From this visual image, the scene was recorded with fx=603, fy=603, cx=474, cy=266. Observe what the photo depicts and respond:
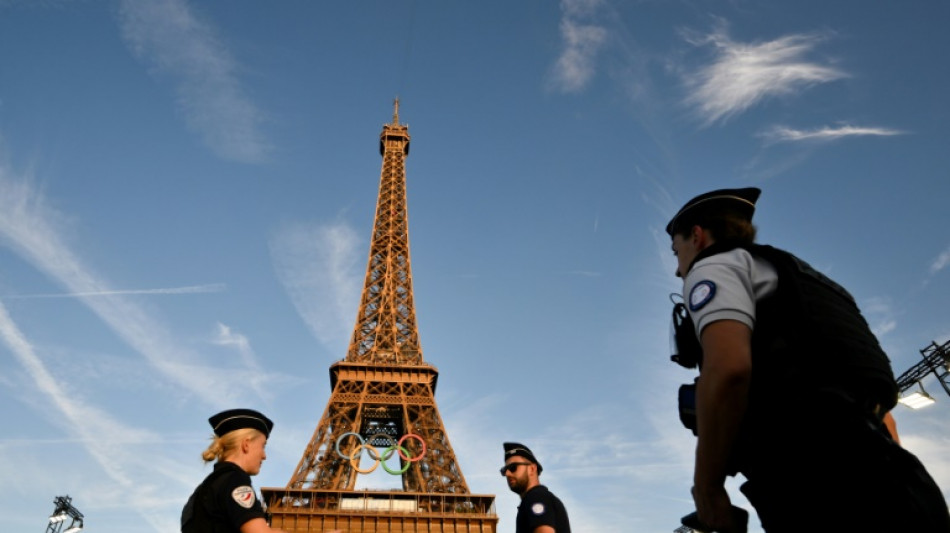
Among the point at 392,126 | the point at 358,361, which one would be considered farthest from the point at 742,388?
the point at 392,126

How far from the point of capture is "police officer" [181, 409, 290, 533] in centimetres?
356

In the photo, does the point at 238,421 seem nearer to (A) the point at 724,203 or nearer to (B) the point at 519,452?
(B) the point at 519,452

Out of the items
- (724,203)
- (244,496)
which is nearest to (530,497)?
(244,496)

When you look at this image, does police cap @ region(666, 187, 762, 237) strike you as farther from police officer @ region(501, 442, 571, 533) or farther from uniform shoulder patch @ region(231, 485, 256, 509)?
police officer @ region(501, 442, 571, 533)

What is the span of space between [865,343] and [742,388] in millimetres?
589

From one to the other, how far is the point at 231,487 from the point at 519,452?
2788 millimetres

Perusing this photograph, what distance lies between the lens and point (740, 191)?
8.63 feet

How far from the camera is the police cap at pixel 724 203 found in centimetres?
259

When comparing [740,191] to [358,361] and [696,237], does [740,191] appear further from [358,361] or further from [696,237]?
[358,361]

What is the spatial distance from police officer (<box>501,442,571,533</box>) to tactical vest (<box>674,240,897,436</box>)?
3.08 meters

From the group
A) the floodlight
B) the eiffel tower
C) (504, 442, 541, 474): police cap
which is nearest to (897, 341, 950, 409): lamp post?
the floodlight

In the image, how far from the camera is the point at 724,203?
2.59m

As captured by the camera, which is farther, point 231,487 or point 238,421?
point 238,421

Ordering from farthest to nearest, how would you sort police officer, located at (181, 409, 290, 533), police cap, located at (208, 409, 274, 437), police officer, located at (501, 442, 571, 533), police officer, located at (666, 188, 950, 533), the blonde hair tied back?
police officer, located at (501, 442, 571, 533), police cap, located at (208, 409, 274, 437), the blonde hair tied back, police officer, located at (181, 409, 290, 533), police officer, located at (666, 188, 950, 533)
